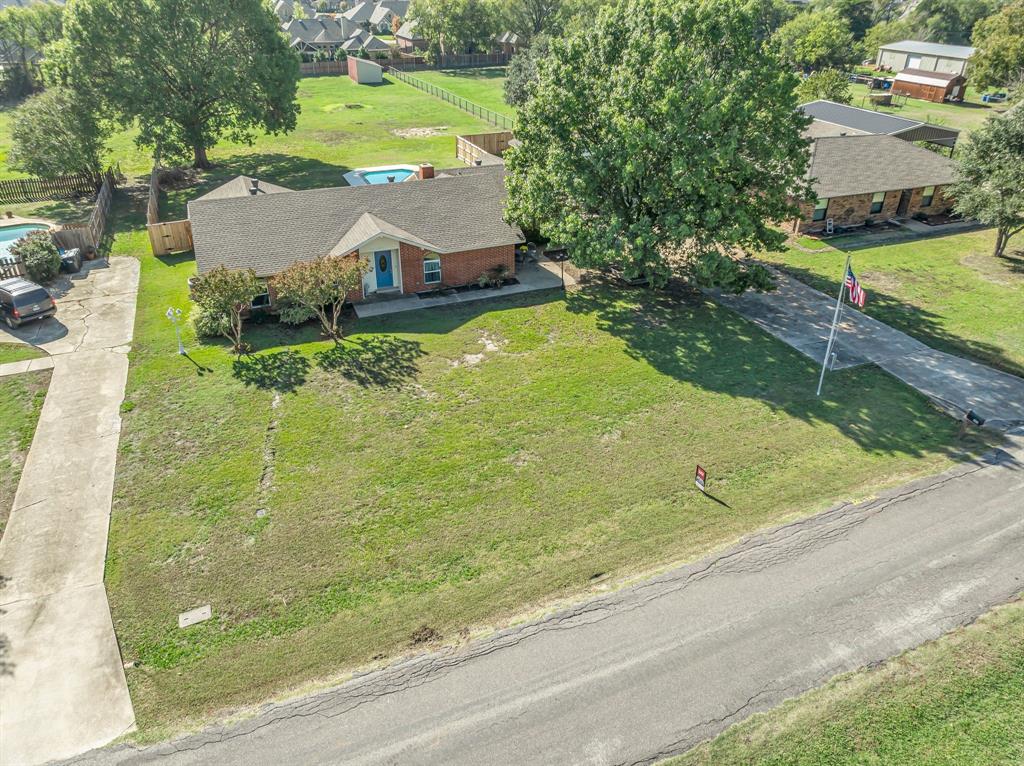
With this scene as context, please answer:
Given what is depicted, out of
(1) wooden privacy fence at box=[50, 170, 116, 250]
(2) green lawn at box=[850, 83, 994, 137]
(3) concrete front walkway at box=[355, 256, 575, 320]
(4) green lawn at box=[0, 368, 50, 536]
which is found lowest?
(4) green lawn at box=[0, 368, 50, 536]

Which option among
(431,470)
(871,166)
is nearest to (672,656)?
(431,470)

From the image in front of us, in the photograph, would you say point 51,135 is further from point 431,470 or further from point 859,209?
point 859,209

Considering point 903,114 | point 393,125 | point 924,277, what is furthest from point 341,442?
point 903,114

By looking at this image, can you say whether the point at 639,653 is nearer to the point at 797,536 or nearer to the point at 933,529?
the point at 797,536

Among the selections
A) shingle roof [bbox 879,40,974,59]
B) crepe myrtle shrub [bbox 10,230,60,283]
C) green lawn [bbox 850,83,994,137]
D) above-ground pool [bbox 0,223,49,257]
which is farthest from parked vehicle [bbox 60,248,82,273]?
shingle roof [bbox 879,40,974,59]

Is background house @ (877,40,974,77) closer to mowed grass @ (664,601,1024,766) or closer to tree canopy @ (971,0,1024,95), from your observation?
tree canopy @ (971,0,1024,95)

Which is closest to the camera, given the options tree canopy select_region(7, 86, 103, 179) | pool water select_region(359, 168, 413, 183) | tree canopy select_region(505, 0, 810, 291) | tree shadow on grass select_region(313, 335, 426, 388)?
tree shadow on grass select_region(313, 335, 426, 388)

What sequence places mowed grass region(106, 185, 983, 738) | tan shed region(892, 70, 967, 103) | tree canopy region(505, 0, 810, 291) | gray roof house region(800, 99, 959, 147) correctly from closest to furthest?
mowed grass region(106, 185, 983, 738), tree canopy region(505, 0, 810, 291), gray roof house region(800, 99, 959, 147), tan shed region(892, 70, 967, 103)

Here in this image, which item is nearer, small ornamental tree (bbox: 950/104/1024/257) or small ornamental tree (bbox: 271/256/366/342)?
small ornamental tree (bbox: 271/256/366/342)
